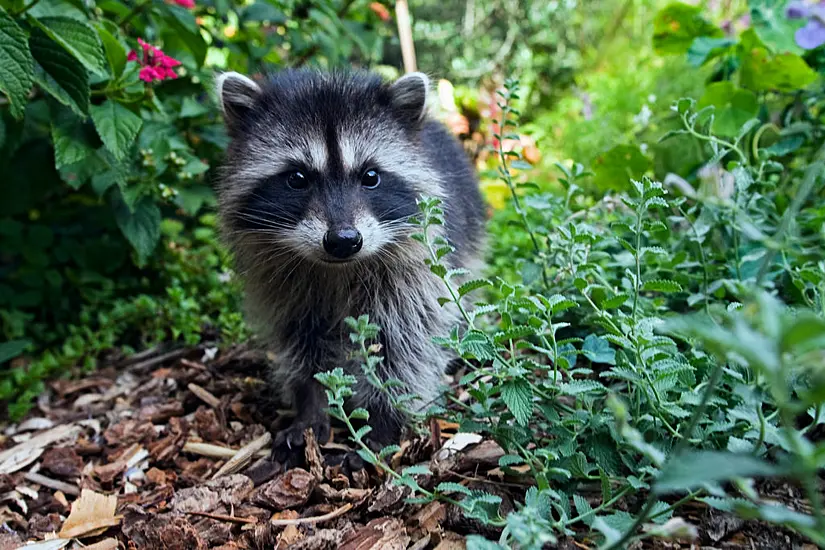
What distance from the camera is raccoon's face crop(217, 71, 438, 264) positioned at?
8.96ft

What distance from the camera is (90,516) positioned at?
2.60 meters

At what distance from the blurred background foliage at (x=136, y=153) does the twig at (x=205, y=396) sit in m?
0.45

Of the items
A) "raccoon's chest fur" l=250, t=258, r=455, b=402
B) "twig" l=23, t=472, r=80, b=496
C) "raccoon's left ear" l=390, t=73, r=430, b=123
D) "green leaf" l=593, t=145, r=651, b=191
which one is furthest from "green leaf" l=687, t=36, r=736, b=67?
"twig" l=23, t=472, r=80, b=496

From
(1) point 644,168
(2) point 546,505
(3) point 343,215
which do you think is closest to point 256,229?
(3) point 343,215

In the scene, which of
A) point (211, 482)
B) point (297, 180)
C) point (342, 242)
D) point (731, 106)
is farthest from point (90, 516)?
point (731, 106)

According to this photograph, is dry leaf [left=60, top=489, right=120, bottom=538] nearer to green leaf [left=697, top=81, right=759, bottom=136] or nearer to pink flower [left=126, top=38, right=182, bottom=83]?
pink flower [left=126, top=38, right=182, bottom=83]

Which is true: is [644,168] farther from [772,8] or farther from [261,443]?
[261,443]

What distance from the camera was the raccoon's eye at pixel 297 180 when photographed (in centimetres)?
287

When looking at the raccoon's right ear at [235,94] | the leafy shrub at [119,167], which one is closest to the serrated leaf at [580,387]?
the raccoon's right ear at [235,94]

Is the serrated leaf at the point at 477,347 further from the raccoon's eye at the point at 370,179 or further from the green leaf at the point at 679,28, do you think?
the green leaf at the point at 679,28

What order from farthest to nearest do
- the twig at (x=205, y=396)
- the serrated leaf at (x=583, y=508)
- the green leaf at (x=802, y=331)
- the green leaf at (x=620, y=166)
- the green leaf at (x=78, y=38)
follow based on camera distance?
1. the green leaf at (x=620, y=166)
2. the twig at (x=205, y=396)
3. the green leaf at (x=78, y=38)
4. the serrated leaf at (x=583, y=508)
5. the green leaf at (x=802, y=331)

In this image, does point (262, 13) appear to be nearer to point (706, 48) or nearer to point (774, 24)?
point (706, 48)

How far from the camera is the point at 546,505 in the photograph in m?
1.97

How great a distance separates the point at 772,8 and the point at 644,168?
114 centimetres
